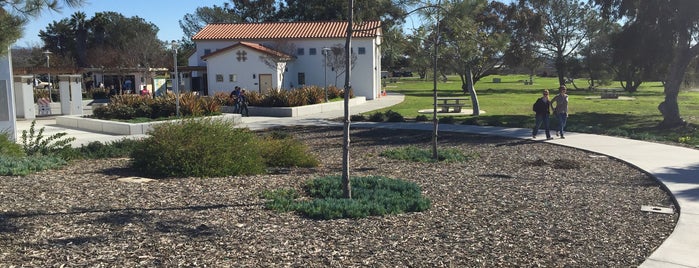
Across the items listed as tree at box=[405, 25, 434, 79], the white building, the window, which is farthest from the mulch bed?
the window

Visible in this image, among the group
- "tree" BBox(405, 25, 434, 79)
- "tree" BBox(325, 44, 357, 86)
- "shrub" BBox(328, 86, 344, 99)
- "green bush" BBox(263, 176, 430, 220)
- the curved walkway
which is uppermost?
"tree" BBox(325, 44, 357, 86)

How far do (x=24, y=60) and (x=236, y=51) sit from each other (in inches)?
1668

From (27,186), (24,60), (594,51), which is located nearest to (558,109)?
(27,186)

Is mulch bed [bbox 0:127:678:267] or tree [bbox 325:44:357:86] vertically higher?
tree [bbox 325:44:357:86]

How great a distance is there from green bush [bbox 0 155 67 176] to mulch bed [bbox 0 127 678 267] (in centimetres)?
28

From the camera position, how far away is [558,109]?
17219 millimetres

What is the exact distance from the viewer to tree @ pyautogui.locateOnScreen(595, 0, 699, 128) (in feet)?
65.6

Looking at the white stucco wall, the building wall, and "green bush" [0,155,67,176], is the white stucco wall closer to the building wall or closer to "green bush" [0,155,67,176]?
the building wall

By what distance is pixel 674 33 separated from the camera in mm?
21047

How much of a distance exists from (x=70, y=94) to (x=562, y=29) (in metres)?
44.1

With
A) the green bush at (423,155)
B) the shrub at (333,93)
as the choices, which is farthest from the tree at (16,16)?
the shrub at (333,93)

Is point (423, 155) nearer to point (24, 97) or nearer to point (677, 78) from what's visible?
point (677, 78)

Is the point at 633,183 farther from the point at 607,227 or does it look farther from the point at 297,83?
the point at 297,83

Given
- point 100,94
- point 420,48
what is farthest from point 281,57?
point 420,48
